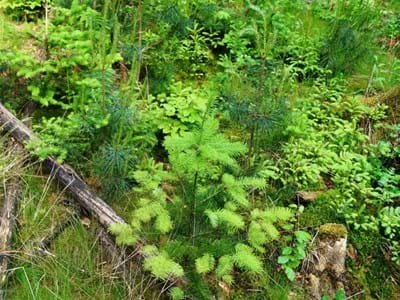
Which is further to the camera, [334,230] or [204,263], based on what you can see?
[334,230]

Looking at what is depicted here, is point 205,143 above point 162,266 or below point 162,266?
above

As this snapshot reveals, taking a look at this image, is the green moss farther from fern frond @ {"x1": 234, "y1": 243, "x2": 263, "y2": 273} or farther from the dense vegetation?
fern frond @ {"x1": 234, "y1": 243, "x2": 263, "y2": 273}

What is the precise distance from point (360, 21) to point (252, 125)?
1917 mm

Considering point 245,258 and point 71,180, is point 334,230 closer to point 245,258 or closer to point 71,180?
point 245,258

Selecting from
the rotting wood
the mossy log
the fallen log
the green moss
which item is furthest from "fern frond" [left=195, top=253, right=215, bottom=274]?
the green moss

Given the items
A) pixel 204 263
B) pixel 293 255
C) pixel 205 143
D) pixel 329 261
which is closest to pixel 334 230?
pixel 329 261

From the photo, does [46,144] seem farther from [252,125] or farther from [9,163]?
[252,125]

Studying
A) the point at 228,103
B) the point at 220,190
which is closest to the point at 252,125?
the point at 228,103

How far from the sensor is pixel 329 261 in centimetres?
284

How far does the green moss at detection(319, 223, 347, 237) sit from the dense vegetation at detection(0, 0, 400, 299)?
121 mm

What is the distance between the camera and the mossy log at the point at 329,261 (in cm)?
280

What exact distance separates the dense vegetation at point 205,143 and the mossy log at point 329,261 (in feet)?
0.28

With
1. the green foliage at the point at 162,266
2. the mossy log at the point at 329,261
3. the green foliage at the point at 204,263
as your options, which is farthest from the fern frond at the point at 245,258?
the mossy log at the point at 329,261

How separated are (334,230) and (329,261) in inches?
7.8
